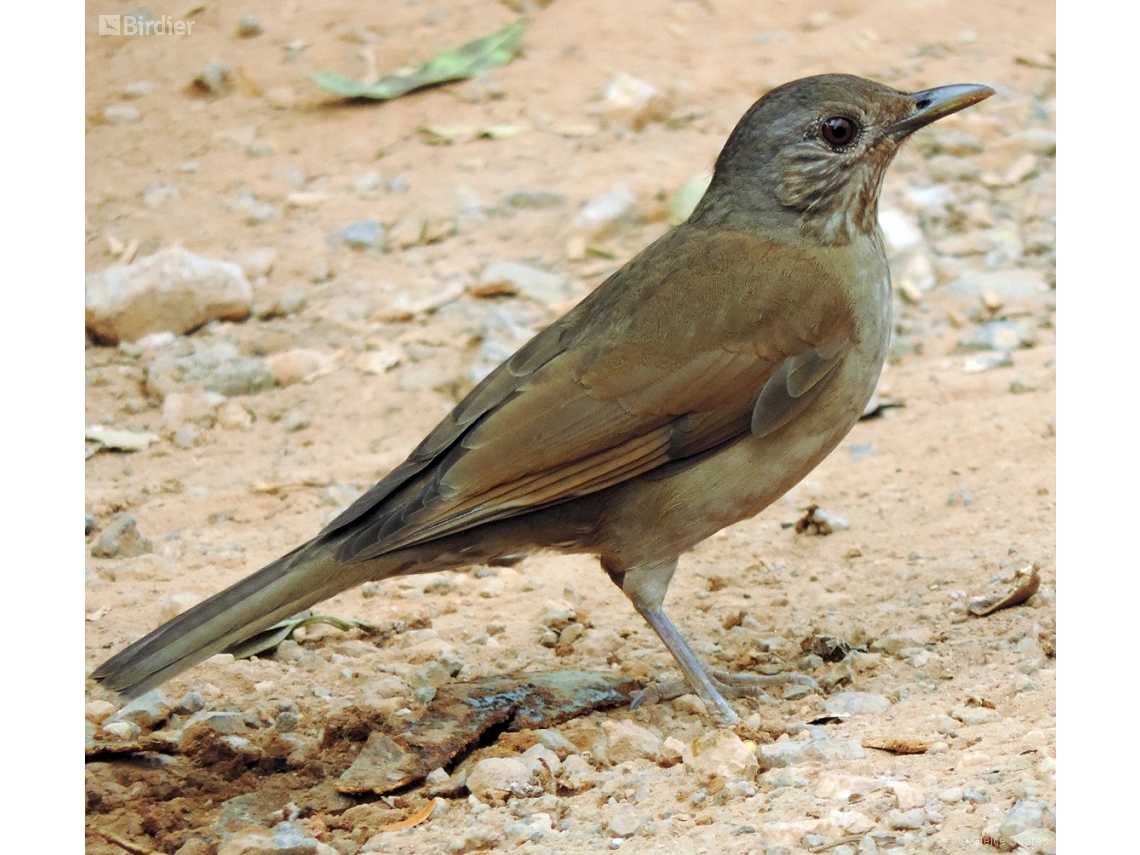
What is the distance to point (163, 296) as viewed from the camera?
723 centimetres

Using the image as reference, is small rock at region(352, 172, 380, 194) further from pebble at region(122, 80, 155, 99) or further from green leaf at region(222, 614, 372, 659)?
green leaf at region(222, 614, 372, 659)

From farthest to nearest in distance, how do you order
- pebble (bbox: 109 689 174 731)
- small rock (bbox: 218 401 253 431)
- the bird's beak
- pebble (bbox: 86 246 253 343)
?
pebble (bbox: 86 246 253 343), small rock (bbox: 218 401 253 431), the bird's beak, pebble (bbox: 109 689 174 731)

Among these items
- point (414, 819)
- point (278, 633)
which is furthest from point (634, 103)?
point (414, 819)

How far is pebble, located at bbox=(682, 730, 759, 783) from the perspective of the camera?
375 centimetres

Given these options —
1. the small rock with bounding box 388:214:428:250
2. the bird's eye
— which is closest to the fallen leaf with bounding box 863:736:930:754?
the bird's eye

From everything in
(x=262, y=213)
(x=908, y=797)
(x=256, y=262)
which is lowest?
(x=256, y=262)

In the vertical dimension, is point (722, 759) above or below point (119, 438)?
above

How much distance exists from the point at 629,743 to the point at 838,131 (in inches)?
81.8

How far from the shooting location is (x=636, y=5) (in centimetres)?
983

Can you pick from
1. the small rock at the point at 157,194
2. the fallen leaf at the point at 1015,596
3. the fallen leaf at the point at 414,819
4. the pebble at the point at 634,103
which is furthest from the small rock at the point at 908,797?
the pebble at the point at 634,103

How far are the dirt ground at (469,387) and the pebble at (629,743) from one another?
4 cm

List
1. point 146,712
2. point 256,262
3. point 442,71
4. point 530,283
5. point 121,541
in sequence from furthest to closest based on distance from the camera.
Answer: point 442,71
point 256,262
point 530,283
point 121,541
point 146,712

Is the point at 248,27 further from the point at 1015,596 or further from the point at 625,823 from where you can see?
the point at 625,823

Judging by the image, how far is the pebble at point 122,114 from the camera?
8125 mm
